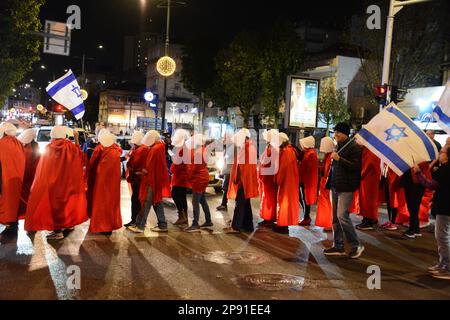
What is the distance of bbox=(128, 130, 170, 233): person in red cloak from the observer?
9195 mm

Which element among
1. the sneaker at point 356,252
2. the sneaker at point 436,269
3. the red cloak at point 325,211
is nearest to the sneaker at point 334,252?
the sneaker at point 356,252

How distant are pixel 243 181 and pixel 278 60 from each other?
3158 cm

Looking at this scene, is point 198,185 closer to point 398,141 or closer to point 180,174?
point 180,174

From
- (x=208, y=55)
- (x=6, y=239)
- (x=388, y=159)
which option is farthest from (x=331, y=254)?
(x=208, y=55)

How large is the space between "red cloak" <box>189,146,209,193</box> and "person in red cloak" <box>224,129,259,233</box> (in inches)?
22.9

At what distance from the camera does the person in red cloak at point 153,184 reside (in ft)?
30.2

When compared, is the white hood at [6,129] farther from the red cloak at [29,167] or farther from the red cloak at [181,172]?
the red cloak at [181,172]

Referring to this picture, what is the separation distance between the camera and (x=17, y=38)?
2383 cm

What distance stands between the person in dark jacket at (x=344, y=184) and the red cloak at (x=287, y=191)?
1.68m

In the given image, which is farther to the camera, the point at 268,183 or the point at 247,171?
the point at 268,183

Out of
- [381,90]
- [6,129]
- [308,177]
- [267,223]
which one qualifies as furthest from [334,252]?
[381,90]

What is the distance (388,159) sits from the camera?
23.7 ft

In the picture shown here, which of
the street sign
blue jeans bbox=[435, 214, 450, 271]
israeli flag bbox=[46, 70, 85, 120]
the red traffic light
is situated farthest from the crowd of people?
the street sign

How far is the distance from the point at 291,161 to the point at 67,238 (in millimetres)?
4419
